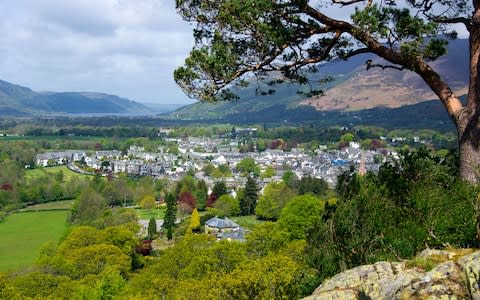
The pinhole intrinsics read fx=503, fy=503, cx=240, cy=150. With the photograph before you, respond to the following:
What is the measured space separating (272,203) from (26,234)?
22826mm

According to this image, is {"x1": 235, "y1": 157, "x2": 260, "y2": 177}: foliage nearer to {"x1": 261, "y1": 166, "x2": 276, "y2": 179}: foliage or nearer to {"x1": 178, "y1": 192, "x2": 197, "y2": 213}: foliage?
{"x1": 261, "y1": 166, "x2": 276, "y2": 179}: foliage

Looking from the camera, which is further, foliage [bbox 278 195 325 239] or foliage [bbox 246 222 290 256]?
foliage [bbox 278 195 325 239]

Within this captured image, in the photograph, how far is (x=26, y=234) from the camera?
43.1 metres

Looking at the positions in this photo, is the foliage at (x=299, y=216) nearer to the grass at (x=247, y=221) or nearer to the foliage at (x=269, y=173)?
the grass at (x=247, y=221)

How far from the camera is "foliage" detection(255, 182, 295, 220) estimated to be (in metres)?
49.8

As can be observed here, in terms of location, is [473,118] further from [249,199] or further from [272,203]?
[249,199]

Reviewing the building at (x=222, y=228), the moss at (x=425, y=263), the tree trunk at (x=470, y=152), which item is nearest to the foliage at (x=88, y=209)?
the building at (x=222, y=228)

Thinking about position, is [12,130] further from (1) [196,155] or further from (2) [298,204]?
(2) [298,204]

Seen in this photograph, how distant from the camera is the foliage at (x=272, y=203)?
49.8 meters

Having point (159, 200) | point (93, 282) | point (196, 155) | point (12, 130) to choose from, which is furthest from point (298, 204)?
point (12, 130)

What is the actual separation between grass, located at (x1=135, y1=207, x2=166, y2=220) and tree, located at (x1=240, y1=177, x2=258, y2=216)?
8.79 metres

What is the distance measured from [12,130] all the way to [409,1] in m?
153

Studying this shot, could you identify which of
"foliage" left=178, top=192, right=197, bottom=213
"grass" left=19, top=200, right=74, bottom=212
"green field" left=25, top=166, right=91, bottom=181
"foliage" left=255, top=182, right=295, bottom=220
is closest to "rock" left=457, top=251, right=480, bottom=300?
"foliage" left=255, top=182, right=295, bottom=220

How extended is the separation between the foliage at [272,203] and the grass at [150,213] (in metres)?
10.9
